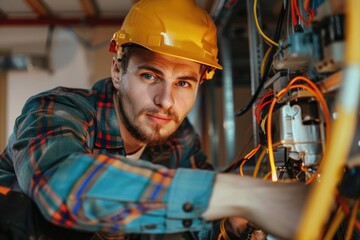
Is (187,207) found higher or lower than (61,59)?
lower

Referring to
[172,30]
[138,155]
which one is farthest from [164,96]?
[138,155]

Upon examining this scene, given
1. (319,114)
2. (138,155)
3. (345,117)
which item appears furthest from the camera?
(138,155)

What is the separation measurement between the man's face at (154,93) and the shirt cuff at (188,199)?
543 millimetres

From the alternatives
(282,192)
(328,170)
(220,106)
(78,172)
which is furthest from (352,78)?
(220,106)

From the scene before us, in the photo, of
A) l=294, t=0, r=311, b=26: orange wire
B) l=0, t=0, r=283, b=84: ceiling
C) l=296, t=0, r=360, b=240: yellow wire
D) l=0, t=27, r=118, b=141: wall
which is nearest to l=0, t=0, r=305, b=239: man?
l=296, t=0, r=360, b=240: yellow wire

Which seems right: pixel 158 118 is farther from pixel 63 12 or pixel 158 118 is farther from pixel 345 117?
pixel 63 12

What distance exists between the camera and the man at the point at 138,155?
62 centimetres

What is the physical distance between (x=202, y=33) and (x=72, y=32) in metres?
2.49

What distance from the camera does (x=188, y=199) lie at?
0.62m

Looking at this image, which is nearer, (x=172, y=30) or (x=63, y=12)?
(x=172, y=30)

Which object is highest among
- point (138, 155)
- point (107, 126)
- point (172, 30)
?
point (172, 30)

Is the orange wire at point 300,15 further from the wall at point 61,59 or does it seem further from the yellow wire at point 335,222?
the wall at point 61,59

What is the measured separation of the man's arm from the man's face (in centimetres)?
55

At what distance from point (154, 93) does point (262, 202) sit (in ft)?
2.04
